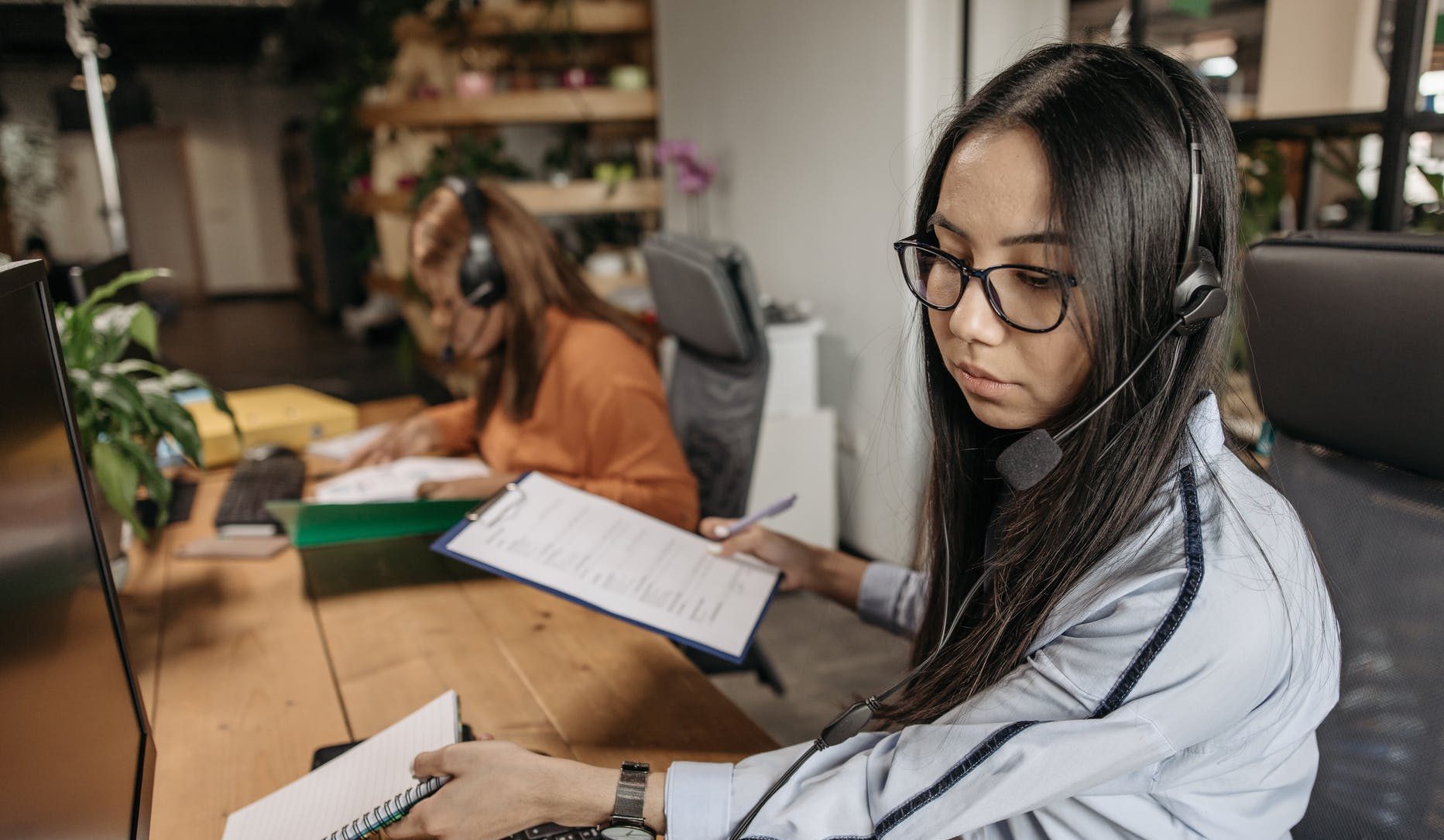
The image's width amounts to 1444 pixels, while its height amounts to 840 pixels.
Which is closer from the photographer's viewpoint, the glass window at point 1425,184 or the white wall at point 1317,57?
the glass window at point 1425,184

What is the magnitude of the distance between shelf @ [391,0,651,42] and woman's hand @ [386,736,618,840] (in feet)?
12.1

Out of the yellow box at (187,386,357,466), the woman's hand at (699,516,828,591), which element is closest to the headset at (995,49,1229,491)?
the woman's hand at (699,516,828,591)

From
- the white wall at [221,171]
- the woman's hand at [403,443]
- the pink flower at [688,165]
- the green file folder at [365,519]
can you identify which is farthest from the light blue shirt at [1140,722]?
the white wall at [221,171]

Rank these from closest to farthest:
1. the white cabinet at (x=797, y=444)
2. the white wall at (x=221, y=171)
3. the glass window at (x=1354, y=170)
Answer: the glass window at (x=1354, y=170) → the white cabinet at (x=797, y=444) → the white wall at (x=221, y=171)

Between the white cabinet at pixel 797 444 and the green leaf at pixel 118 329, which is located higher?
the green leaf at pixel 118 329

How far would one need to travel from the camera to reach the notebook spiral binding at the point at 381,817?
0.73 metres

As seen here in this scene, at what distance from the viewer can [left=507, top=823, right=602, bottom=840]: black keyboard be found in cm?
77

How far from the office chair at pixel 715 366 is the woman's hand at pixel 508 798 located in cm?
92

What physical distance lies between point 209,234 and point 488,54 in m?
9.73

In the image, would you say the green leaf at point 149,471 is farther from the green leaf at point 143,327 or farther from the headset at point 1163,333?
the headset at point 1163,333

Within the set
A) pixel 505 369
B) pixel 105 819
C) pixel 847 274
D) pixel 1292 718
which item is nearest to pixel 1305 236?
pixel 1292 718

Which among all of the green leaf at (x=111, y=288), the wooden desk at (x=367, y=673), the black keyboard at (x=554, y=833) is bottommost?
the wooden desk at (x=367, y=673)

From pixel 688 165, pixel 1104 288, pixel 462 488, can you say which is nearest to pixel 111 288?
pixel 462 488

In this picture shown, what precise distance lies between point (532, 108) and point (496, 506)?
3.15 m
